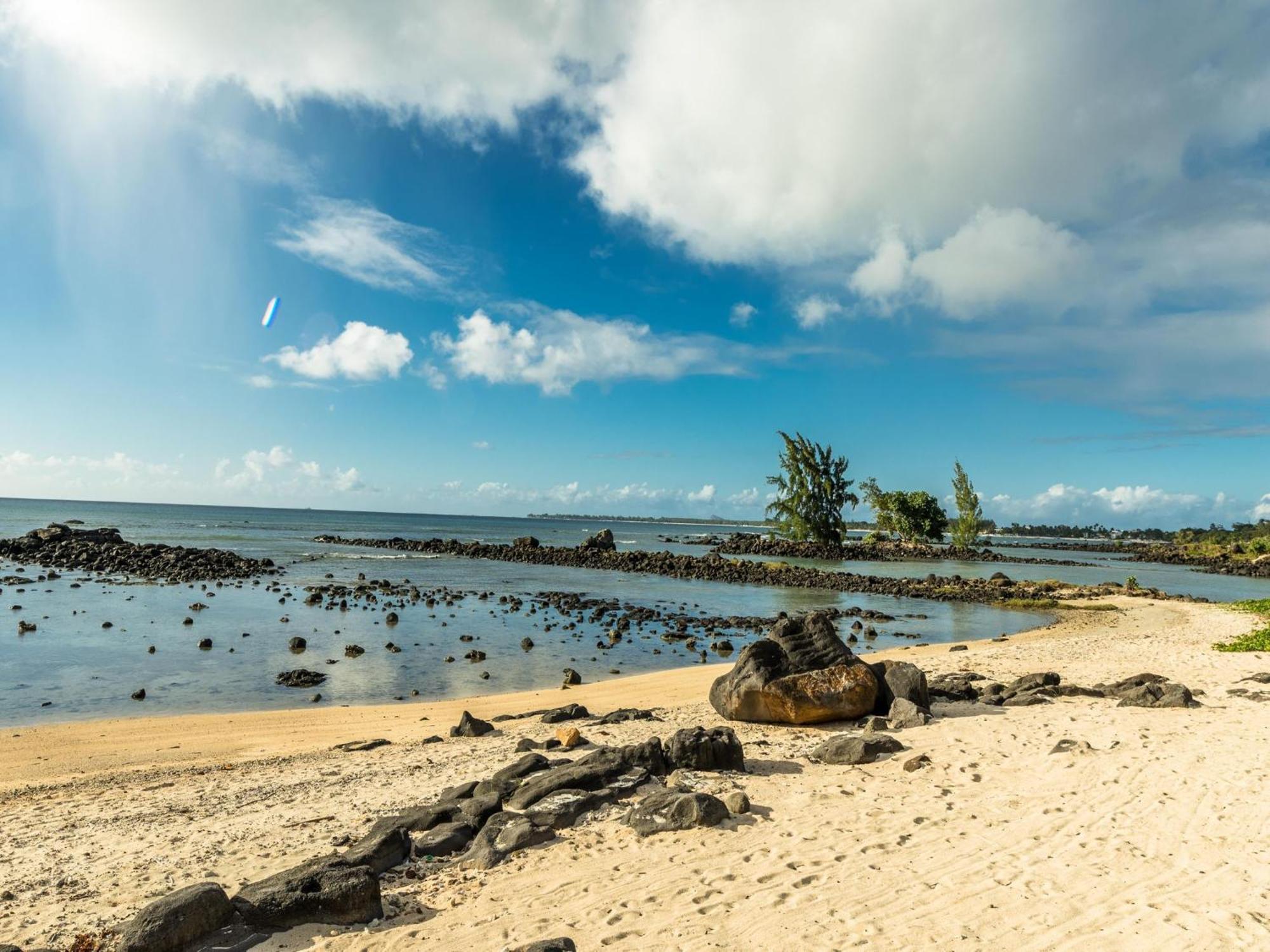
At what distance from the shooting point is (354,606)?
109 ft

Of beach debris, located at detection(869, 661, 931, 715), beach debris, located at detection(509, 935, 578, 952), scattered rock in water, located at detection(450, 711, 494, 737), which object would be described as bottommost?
scattered rock in water, located at detection(450, 711, 494, 737)

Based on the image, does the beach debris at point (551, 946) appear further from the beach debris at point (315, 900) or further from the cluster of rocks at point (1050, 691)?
the cluster of rocks at point (1050, 691)

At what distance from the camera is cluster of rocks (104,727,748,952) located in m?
6.12

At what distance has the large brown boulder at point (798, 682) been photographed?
1306cm

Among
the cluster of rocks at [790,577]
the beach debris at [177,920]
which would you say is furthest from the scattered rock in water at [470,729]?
the cluster of rocks at [790,577]

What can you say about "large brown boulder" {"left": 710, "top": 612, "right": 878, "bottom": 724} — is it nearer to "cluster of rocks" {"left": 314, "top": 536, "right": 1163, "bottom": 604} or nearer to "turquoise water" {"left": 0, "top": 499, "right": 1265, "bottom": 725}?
"turquoise water" {"left": 0, "top": 499, "right": 1265, "bottom": 725}

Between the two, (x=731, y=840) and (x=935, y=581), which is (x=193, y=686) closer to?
(x=731, y=840)

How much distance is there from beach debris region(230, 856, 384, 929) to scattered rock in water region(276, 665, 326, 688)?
13.2 m

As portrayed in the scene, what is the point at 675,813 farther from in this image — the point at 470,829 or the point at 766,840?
the point at 470,829

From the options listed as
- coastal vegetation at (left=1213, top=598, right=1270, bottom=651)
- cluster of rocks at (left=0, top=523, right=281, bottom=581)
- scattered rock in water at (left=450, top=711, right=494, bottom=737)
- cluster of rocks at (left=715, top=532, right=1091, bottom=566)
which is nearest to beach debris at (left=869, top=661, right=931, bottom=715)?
scattered rock in water at (left=450, top=711, right=494, bottom=737)

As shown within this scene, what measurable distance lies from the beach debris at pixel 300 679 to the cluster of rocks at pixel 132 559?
27.8 meters

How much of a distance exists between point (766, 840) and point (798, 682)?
18.0 feet

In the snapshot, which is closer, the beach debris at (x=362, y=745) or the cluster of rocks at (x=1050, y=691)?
the beach debris at (x=362, y=745)

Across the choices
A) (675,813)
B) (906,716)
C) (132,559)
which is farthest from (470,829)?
(132,559)
